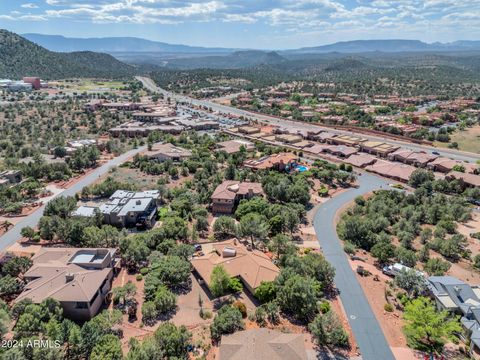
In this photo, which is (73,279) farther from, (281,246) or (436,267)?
(436,267)

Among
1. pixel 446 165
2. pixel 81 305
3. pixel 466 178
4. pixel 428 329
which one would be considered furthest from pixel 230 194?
pixel 446 165

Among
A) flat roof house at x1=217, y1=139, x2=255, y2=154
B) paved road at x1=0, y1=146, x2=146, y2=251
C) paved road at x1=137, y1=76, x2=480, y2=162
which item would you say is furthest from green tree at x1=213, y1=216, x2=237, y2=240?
paved road at x1=137, y1=76, x2=480, y2=162

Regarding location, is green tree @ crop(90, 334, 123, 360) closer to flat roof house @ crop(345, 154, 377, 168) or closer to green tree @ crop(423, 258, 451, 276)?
green tree @ crop(423, 258, 451, 276)

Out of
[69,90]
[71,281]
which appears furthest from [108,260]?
[69,90]

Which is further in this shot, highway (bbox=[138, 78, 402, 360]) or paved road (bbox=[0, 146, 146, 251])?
paved road (bbox=[0, 146, 146, 251])

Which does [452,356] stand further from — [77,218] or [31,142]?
[31,142]

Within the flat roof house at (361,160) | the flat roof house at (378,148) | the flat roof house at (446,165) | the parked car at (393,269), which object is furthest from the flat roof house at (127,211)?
the flat roof house at (446,165)

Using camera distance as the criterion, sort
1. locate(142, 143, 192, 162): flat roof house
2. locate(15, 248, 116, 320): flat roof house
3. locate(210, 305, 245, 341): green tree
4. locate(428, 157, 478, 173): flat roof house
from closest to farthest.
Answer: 1. locate(210, 305, 245, 341): green tree
2. locate(15, 248, 116, 320): flat roof house
3. locate(428, 157, 478, 173): flat roof house
4. locate(142, 143, 192, 162): flat roof house
